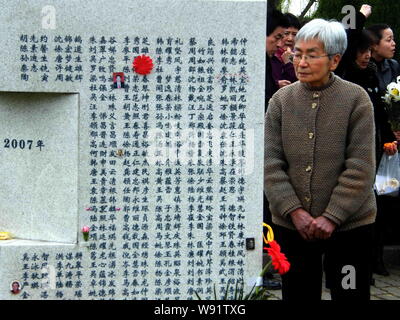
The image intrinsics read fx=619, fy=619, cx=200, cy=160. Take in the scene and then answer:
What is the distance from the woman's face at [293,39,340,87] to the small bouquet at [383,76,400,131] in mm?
2014

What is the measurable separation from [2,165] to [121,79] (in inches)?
30.3

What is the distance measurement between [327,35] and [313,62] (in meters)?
0.14

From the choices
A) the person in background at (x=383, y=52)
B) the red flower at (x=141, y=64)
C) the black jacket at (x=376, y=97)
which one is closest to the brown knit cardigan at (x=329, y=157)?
the red flower at (x=141, y=64)

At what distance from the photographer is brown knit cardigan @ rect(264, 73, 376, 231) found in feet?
9.36

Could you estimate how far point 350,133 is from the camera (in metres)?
2.90

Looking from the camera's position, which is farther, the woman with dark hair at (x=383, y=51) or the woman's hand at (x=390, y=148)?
the woman with dark hair at (x=383, y=51)

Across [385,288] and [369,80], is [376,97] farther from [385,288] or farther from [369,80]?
[385,288]

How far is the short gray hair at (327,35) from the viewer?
2.92 metres

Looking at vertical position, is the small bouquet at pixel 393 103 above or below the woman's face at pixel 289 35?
below

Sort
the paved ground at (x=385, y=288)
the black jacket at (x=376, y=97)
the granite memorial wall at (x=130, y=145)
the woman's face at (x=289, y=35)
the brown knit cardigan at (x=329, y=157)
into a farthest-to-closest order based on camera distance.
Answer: the woman's face at (x=289, y=35) < the black jacket at (x=376, y=97) < the paved ground at (x=385, y=288) < the granite memorial wall at (x=130, y=145) < the brown knit cardigan at (x=329, y=157)

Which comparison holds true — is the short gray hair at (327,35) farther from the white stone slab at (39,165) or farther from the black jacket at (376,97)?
the black jacket at (376,97)

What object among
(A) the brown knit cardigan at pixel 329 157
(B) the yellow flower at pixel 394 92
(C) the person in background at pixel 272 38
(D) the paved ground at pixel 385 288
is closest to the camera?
(A) the brown knit cardigan at pixel 329 157

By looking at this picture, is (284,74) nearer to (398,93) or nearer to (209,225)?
(398,93)
